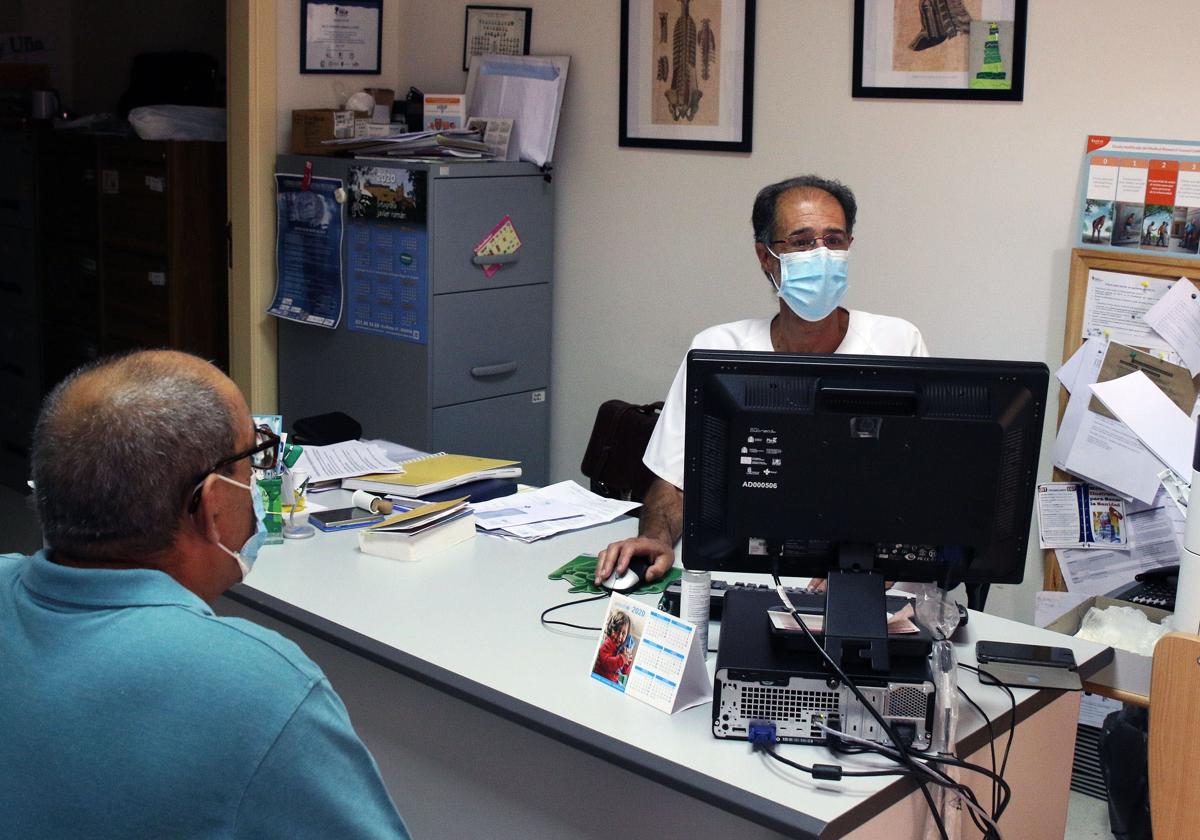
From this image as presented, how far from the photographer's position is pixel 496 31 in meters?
4.13

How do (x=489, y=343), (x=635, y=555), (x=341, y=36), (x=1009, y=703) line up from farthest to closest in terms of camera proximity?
1. (x=341, y=36)
2. (x=489, y=343)
3. (x=635, y=555)
4. (x=1009, y=703)

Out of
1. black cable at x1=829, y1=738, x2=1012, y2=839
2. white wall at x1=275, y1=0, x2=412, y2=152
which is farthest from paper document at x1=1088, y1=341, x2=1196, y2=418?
white wall at x1=275, y1=0, x2=412, y2=152

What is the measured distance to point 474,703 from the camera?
71.4 inches

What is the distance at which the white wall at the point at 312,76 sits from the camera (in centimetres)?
403

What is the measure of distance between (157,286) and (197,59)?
1019mm

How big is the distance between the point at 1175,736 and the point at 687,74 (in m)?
2.53

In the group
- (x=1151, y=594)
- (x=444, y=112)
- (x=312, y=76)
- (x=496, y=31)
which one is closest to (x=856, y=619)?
(x=1151, y=594)

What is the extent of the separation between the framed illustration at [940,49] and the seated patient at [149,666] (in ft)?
7.69

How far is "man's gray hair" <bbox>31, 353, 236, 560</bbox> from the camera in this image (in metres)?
1.27

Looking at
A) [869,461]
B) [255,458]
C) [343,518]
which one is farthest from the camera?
[343,518]

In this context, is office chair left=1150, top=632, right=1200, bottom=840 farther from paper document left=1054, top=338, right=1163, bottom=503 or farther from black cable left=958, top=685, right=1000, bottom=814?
paper document left=1054, top=338, right=1163, bottom=503

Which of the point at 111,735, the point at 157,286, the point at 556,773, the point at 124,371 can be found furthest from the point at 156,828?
the point at 157,286

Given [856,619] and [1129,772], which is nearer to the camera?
[856,619]

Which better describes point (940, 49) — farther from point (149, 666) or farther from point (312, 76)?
point (149, 666)
